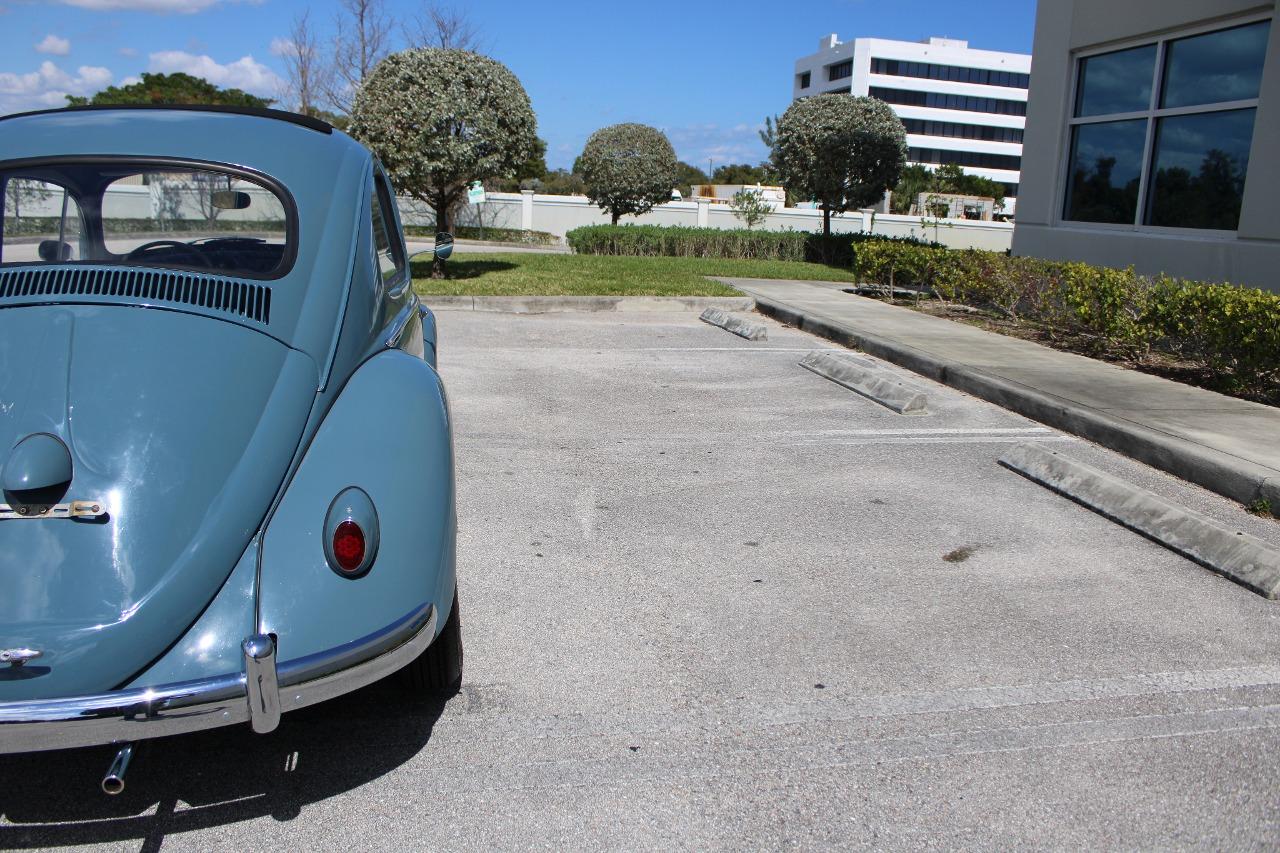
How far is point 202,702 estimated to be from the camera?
2.26 meters

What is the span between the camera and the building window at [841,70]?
295ft

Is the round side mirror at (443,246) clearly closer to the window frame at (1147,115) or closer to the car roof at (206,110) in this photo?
the car roof at (206,110)

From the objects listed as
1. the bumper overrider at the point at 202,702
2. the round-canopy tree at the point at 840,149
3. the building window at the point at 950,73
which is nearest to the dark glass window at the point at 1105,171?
the round-canopy tree at the point at 840,149

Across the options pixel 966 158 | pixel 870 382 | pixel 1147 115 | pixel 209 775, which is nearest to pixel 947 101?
pixel 966 158

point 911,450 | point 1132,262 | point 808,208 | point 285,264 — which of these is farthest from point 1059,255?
point 808,208

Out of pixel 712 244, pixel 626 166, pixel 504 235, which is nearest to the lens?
pixel 712 244

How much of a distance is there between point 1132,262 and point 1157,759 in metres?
9.82

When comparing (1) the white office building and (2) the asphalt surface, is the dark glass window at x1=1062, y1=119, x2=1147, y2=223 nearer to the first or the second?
(2) the asphalt surface

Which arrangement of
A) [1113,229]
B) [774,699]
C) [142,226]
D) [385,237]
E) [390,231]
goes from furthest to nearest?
[1113,229] → [390,231] → [385,237] → [142,226] → [774,699]

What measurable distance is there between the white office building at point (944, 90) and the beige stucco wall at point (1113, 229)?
80569 millimetres

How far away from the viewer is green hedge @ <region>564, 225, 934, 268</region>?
Result: 22.2 meters

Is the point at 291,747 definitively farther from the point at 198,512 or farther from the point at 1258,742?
the point at 1258,742

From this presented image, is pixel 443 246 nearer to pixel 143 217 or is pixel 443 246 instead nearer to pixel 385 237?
pixel 385 237

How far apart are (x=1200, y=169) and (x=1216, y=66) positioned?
108cm
